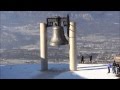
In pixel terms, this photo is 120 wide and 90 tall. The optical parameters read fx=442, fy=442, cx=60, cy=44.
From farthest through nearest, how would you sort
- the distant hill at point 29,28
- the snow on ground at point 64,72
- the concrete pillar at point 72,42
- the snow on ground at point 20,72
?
the distant hill at point 29,28 < the concrete pillar at point 72,42 < the snow on ground at point 64,72 < the snow on ground at point 20,72

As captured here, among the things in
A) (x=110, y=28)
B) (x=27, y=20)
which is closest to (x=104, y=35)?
(x=110, y=28)

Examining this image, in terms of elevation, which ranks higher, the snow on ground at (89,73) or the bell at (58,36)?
the bell at (58,36)

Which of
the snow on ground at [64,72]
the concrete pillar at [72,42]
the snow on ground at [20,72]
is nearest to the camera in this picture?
the snow on ground at [20,72]

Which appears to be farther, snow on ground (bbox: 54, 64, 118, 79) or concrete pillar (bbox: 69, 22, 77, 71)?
concrete pillar (bbox: 69, 22, 77, 71)

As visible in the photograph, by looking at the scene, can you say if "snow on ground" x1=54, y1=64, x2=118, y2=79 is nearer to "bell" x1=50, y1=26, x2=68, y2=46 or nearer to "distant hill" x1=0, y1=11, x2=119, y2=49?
Answer: "bell" x1=50, y1=26, x2=68, y2=46

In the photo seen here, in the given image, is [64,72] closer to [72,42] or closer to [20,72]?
[20,72]

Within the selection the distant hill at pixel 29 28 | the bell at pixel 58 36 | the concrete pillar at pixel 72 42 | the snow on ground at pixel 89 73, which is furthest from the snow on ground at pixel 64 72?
the distant hill at pixel 29 28

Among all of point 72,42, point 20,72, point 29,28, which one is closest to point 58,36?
point 20,72

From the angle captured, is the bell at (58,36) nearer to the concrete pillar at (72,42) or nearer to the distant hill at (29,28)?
the concrete pillar at (72,42)

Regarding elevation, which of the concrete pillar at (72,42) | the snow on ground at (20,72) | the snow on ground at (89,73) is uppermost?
the concrete pillar at (72,42)

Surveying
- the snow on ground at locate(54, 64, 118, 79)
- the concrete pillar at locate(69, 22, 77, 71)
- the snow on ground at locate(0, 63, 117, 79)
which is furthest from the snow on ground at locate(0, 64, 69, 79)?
the concrete pillar at locate(69, 22, 77, 71)
